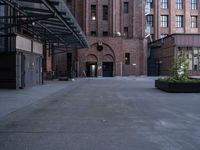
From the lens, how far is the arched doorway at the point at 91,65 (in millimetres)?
63406

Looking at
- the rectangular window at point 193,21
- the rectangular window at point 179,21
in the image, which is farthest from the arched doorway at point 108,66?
the rectangular window at point 193,21

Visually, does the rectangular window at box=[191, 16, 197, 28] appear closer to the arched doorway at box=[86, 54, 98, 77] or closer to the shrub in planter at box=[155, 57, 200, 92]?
the arched doorway at box=[86, 54, 98, 77]

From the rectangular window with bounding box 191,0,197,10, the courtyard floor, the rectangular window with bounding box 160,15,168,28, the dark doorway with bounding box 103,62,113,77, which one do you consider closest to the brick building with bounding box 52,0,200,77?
the dark doorway with bounding box 103,62,113,77

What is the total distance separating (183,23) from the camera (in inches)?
3216

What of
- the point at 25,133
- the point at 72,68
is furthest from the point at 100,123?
the point at 72,68

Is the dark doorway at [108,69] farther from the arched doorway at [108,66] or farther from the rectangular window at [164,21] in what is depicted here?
the rectangular window at [164,21]

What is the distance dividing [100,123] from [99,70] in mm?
52027

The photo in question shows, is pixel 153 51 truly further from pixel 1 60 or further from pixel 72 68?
pixel 1 60

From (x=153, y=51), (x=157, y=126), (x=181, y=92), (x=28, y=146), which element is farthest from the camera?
(x=153, y=51)

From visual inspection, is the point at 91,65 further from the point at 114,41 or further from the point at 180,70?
the point at 180,70

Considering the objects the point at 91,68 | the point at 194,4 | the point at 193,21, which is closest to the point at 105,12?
the point at 91,68

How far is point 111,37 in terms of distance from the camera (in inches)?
2486

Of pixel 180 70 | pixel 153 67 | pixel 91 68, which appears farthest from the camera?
pixel 153 67

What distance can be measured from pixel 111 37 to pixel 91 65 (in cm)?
570
